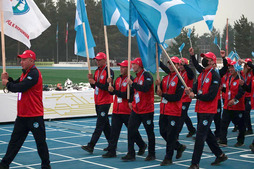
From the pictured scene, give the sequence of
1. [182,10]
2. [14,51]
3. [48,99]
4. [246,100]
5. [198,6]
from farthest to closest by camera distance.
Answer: [14,51] < [48,99] < [246,100] < [198,6] < [182,10]

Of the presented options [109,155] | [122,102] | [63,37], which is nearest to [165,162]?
[109,155]

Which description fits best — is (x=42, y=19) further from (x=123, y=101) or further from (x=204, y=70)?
(x=204, y=70)

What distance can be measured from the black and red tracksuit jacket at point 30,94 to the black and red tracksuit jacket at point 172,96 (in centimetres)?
254

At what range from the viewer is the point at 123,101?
10.3m

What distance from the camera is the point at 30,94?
8.24 m

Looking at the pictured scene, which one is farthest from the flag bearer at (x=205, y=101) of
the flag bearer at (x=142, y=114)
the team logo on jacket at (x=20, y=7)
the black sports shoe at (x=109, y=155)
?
the team logo on jacket at (x=20, y=7)

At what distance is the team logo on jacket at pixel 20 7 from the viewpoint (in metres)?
9.26

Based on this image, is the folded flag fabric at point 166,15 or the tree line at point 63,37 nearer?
the folded flag fabric at point 166,15

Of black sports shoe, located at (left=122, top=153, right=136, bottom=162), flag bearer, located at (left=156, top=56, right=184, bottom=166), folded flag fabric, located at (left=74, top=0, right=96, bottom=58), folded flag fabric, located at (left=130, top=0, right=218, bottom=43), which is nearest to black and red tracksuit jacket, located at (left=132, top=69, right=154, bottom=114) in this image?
flag bearer, located at (left=156, top=56, right=184, bottom=166)

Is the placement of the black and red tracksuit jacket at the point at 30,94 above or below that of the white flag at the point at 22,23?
below

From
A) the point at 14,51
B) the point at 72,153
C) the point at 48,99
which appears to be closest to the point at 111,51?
the point at 14,51

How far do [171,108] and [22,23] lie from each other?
3.43 metres

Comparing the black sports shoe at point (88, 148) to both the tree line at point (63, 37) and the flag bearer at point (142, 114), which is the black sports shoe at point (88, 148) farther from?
the tree line at point (63, 37)

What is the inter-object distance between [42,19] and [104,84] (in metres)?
2.06
